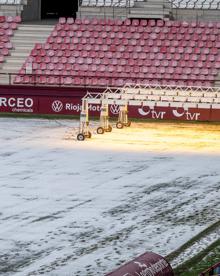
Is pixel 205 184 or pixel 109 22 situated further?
pixel 109 22

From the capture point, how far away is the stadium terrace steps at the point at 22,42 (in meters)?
49.0

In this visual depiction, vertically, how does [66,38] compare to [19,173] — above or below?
above

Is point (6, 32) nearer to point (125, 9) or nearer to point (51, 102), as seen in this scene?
point (125, 9)

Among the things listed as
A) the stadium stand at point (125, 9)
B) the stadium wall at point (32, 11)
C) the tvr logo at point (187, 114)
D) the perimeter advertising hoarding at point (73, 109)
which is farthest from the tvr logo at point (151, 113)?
the stadium wall at point (32, 11)

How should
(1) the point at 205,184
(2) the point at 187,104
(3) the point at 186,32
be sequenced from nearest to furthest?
(1) the point at 205,184 < (2) the point at 187,104 < (3) the point at 186,32

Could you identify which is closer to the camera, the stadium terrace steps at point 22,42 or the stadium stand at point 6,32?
the stadium terrace steps at point 22,42

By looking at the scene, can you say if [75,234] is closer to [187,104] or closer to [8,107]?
[187,104]

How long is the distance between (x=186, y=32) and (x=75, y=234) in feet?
99.3

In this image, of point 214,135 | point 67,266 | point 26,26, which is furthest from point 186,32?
point 67,266

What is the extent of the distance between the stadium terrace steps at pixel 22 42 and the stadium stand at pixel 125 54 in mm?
595

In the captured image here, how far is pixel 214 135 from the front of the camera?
36.9m

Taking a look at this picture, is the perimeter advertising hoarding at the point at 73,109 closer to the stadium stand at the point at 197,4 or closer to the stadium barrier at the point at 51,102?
the stadium barrier at the point at 51,102

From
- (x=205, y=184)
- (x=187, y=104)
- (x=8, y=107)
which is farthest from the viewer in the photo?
(x=8, y=107)

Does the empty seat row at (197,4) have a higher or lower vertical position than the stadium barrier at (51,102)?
higher
